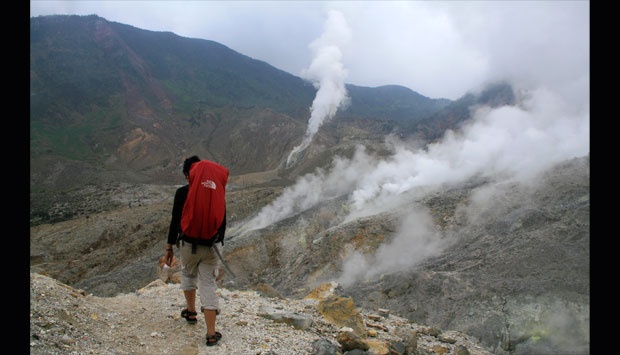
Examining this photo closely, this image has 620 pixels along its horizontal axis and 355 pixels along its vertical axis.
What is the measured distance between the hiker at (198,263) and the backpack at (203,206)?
0.8 inches

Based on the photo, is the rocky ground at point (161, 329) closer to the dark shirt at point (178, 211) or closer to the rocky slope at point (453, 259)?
the dark shirt at point (178, 211)

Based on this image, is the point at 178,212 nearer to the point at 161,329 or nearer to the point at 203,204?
the point at 203,204

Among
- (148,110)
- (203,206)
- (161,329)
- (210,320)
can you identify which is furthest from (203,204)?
(148,110)

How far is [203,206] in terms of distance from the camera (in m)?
3.88

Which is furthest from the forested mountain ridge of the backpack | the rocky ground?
the backpack

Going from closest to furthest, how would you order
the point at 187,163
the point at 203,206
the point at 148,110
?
the point at 203,206
the point at 187,163
the point at 148,110

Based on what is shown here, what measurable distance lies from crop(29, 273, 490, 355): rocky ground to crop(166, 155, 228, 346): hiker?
0.75 feet

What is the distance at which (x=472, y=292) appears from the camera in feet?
37.7

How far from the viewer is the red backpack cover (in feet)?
12.7

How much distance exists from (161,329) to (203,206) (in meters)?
1.36

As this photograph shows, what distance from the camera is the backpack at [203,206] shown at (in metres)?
3.87

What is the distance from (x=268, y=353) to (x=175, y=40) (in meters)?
185

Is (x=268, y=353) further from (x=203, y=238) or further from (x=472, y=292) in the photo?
(x=472, y=292)

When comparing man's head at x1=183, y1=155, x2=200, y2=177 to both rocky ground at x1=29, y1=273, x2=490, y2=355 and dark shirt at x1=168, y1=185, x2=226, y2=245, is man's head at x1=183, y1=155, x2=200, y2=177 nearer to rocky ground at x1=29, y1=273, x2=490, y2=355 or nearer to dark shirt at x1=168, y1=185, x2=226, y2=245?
dark shirt at x1=168, y1=185, x2=226, y2=245
